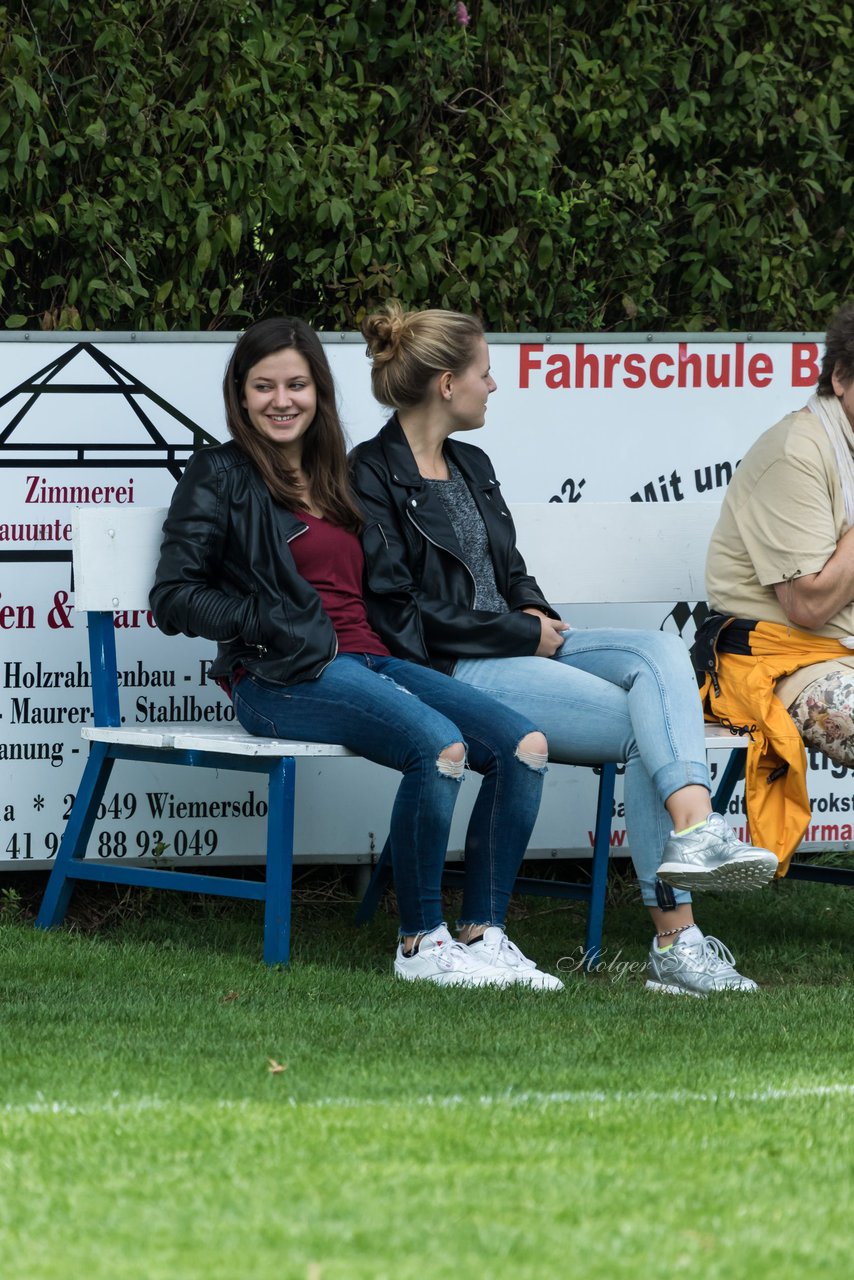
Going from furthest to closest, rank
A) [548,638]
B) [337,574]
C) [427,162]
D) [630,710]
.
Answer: [427,162]
[548,638]
[337,574]
[630,710]

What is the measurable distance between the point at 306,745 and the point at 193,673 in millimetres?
1025

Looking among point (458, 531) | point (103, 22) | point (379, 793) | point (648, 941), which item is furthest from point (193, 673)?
point (103, 22)

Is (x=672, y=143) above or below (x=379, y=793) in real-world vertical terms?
above

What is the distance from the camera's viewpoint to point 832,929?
5.43 m

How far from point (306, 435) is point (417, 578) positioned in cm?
45

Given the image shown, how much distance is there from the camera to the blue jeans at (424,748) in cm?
431

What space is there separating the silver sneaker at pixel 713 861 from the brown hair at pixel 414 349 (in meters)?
1.34

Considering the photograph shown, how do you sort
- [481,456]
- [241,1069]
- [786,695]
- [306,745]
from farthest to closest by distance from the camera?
1. [481,456]
2. [786,695]
3. [306,745]
4. [241,1069]

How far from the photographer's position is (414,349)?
4.81m

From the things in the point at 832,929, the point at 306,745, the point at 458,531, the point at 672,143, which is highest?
the point at 672,143

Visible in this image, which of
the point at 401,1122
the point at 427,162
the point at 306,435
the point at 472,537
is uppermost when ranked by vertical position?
the point at 427,162

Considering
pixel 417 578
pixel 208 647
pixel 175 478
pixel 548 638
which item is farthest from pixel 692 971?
pixel 175 478

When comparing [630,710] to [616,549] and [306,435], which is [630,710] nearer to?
[616,549]

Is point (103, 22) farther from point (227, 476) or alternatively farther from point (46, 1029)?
point (46, 1029)
